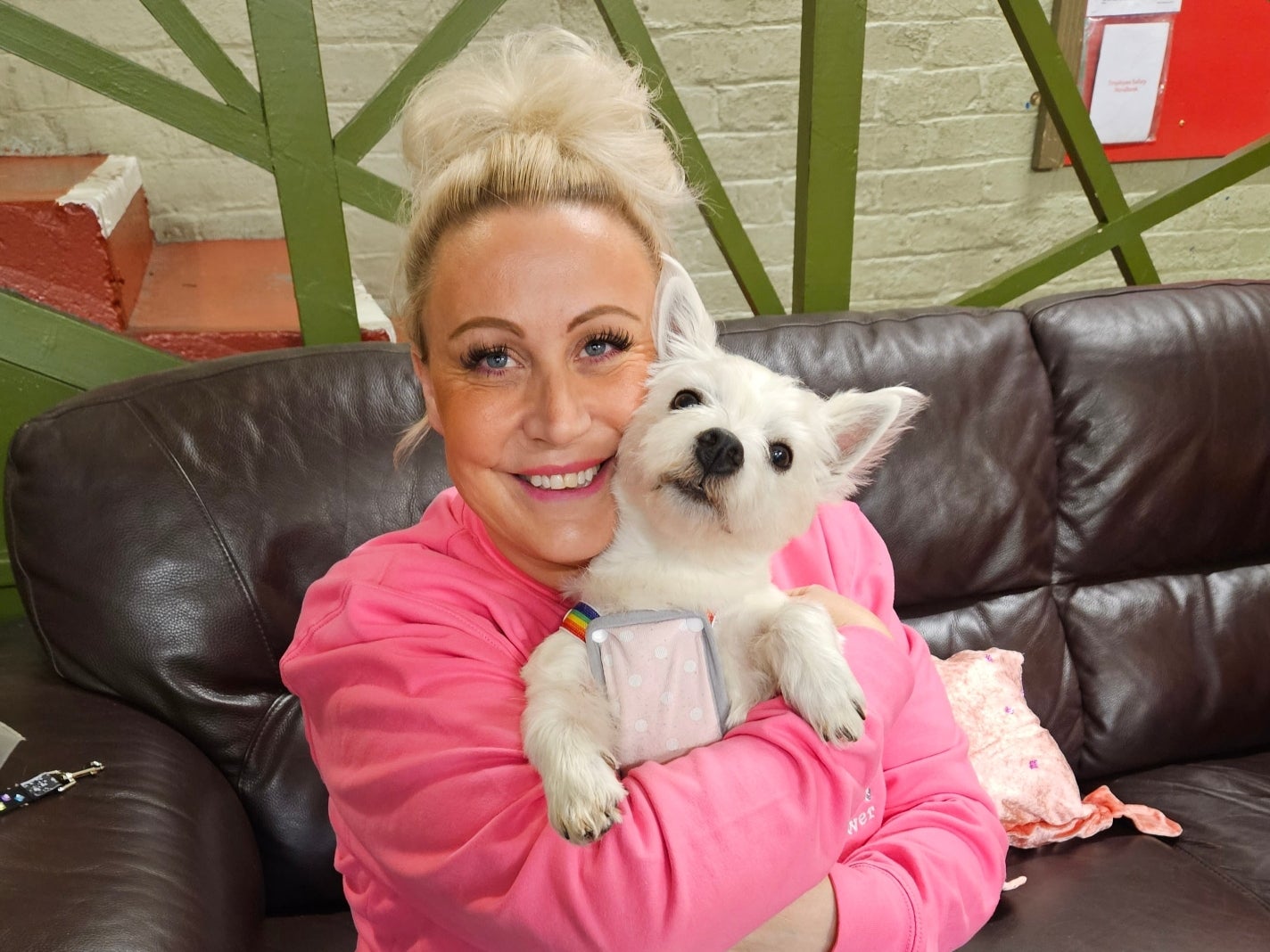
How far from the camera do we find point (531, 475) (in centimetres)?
111

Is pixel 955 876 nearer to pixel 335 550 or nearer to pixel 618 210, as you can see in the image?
pixel 618 210

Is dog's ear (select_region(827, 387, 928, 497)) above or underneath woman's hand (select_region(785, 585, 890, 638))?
above

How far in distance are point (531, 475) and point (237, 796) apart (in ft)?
3.05

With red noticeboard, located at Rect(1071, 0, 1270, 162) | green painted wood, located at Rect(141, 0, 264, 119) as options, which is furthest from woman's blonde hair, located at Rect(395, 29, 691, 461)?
red noticeboard, located at Rect(1071, 0, 1270, 162)

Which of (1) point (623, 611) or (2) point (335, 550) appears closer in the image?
(1) point (623, 611)

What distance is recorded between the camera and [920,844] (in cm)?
120

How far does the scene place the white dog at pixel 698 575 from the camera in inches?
39.3

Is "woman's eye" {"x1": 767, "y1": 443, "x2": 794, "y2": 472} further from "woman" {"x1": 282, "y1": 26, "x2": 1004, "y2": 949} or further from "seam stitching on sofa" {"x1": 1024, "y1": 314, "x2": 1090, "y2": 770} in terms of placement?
"seam stitching on sofa" {"x1": 1024, "y1": 314, "x2": 1090, "y2": 770}

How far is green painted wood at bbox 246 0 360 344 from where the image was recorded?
192 cm

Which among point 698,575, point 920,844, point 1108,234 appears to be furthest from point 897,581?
point 1108,234

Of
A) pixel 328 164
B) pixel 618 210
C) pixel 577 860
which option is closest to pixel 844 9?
pixel 328 164

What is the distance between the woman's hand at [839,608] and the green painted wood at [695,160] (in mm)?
1020

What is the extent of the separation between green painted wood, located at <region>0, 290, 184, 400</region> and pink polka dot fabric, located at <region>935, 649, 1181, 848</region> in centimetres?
168

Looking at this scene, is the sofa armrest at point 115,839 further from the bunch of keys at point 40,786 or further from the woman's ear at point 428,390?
the woman's ear at point 428,390
